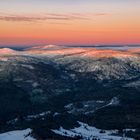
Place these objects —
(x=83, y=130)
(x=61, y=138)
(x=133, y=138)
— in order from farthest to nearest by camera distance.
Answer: (x=83, y=130), (x=133, y=138), (x=61, y=138)

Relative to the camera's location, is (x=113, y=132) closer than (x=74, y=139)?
No

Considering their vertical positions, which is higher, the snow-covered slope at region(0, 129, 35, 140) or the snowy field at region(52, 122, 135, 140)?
the snow-covered slope at region(0, 129, 35, 140)

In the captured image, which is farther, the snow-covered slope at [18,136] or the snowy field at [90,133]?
the snowy field at [90,133]

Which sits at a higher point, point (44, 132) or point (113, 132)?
point (44, 132)

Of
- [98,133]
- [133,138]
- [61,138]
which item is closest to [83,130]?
[98,133]

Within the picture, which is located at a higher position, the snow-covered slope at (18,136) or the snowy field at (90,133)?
the snow-covered slope at (18,136)

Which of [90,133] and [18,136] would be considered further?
[90,133]

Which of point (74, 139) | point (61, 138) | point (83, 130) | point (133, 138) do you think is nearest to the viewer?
point (61, 138)

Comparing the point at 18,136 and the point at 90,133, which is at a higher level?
the point at 18,136

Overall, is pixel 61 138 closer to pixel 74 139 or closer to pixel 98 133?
pixel 74 139

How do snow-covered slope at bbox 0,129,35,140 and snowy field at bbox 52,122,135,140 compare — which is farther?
snowy field at bbox 52,122,135,140
